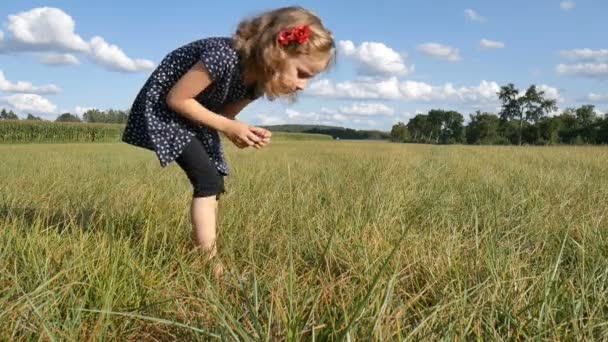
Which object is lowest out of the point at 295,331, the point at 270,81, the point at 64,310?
the point at 64,310

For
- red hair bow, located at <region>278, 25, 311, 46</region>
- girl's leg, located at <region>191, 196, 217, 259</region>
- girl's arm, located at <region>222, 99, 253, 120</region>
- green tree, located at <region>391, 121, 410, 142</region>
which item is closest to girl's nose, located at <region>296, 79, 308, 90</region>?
red hair bow, located at <region>278, 25, 311, 46</region>

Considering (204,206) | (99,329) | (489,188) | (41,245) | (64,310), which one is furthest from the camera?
(489,188)

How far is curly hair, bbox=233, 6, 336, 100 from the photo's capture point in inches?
90.3

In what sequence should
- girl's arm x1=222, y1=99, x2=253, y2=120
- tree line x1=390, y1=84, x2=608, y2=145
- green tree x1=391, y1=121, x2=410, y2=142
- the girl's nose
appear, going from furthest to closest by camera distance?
green tree x1=391, y1=121, x2=410, y2=142
tree line x1=390, y1=84, x2=608, y2=145
girl's arm x1=222, y1=99, x2=253, y2=120
the girl's nose

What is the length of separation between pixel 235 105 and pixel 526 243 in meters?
1.50

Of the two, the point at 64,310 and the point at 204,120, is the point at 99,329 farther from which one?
the point at 204,120

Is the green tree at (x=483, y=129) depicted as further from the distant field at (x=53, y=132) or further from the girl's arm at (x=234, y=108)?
the girl's arm at (x=234, y=108)

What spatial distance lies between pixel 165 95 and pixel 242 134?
2.02 feet

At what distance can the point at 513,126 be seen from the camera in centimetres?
8344

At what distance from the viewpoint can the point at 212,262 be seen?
6.86 ft

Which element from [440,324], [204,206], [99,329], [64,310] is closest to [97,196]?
[204,206]

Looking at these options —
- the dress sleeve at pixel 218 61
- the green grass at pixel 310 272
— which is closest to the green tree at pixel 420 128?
the green grass at pixel 310 272

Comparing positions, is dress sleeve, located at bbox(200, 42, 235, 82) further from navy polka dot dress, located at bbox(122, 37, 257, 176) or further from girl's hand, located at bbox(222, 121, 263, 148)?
girl's hand, located at bbox(222, 121, 263, 148)

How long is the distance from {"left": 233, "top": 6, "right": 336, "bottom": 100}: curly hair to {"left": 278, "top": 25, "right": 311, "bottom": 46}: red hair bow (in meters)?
0.02
